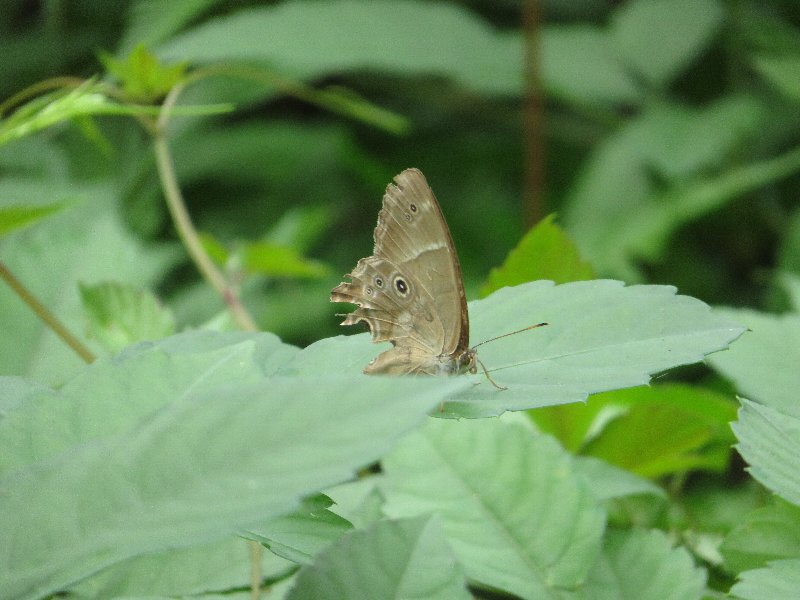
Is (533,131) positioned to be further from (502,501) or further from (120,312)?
(502,501)

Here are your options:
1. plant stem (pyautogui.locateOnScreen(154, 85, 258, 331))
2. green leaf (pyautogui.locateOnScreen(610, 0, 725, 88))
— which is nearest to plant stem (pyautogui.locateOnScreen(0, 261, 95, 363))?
plant stem (pyautogui.locateOnScreen(154, 85, 258, 331))

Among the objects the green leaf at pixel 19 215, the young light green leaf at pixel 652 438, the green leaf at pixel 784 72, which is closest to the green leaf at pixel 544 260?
the young light green leaf at pixel 652 438

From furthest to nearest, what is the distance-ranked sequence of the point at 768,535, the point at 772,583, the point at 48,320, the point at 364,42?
the point at 364,42 < the point at 48,320 < the point at 768,535 < the point at 772,583

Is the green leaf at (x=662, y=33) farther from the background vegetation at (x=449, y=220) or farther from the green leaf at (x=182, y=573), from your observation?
the green leaf at (x=182, y=573)

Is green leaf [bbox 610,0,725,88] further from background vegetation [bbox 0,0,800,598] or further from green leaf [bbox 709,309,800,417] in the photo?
green leaf [bbox 709,309,800,417]

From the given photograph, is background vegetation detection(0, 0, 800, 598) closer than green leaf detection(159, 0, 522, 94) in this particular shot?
Yes

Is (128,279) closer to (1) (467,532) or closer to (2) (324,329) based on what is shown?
(1) (467,532)

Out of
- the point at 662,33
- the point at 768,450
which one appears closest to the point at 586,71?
the point at 662,33
